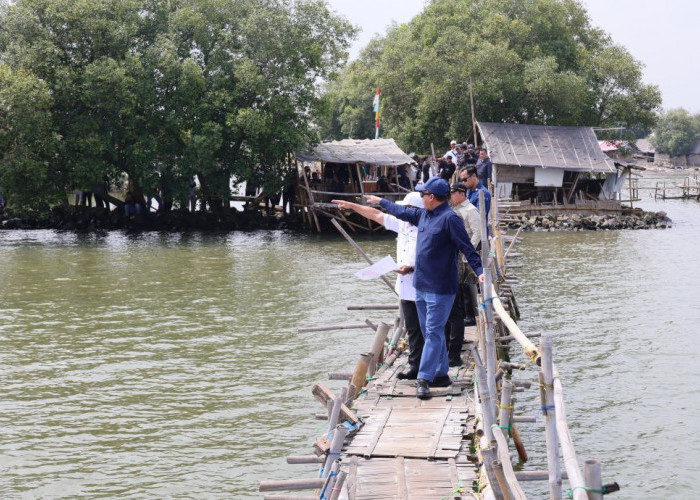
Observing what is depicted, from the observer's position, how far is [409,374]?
376 inches

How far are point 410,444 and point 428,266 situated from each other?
1922 millimetres

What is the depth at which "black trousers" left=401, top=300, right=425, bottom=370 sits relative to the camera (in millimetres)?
9414

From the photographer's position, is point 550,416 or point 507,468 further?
point 507,468

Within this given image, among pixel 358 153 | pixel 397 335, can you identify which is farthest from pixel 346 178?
pixel 397 335

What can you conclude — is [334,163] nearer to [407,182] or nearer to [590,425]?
[407,182]

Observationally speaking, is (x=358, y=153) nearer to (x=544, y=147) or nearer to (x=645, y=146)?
(x=544, y=147)

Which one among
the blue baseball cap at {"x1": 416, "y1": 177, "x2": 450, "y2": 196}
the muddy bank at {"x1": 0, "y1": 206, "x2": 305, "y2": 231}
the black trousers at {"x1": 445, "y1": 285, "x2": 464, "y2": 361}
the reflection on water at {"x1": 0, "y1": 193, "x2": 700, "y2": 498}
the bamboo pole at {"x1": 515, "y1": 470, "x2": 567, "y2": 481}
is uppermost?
the blue baseball cap at {"x1": 416, "y1": 177, "x2": 450, "y2": 196}

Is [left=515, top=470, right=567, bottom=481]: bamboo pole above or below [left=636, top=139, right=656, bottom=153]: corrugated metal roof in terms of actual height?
below

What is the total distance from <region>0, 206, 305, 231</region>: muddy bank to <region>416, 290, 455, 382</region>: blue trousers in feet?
95.3

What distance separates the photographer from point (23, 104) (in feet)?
102

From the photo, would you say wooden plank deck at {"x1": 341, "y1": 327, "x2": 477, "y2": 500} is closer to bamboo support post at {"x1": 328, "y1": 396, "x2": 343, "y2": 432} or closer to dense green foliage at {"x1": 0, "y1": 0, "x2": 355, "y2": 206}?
bamboo support post at {"x1": 328, "y1": 396, "x2": 343, "y2": 432}

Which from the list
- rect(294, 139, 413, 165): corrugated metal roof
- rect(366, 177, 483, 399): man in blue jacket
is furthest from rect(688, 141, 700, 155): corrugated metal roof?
rect(366, 177, 483, 399): man in blue jacket

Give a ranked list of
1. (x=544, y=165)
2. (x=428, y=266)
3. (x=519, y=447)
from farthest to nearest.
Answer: (x=544, y=165) < (x=519, y=447) < (x=428, y=266)

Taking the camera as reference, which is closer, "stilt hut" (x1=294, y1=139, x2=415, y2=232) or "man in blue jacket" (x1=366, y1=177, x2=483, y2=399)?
"man in blue jacket" (x1=366, y1=177, x2=483, y2=399)
